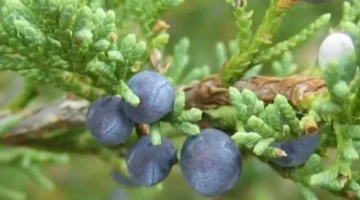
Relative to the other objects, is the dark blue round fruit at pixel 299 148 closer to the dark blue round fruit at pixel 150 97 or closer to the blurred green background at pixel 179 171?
the dark blue round fruit at pixel 150 97

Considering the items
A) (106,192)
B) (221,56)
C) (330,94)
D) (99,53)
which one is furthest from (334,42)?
(106,192)

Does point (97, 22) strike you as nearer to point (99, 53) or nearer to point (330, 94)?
point (99, 53)

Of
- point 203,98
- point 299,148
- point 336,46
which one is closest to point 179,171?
point 203,98

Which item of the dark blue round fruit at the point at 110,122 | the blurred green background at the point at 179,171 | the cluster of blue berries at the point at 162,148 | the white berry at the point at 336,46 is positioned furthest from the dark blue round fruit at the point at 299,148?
the blurred green background at the point at 179,171

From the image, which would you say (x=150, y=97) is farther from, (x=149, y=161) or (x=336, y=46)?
→ (x=336, y=46)

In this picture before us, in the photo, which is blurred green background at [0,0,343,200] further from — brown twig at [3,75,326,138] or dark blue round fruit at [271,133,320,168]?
dark blue round fruit at [271,133,320,168]
